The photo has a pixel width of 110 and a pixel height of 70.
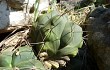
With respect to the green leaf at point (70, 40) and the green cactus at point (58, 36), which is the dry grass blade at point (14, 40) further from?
the green leaf at point (70, 40)

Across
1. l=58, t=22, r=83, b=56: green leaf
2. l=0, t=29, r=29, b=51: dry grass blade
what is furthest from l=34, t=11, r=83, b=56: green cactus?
l=0, t=29, r=29, b=51: dry grass blade

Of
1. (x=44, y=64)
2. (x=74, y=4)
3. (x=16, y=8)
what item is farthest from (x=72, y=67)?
(x=74, y=4)

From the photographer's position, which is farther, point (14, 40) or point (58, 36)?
point (14, 40)

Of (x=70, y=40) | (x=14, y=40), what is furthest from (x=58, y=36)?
(x=14, y=40)

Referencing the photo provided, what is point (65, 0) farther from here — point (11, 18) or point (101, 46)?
point (101, 46)

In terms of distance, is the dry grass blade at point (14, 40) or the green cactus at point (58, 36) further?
the dry grass blade at point (14, 40)

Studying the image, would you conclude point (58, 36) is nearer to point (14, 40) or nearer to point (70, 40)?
point (70, 40)

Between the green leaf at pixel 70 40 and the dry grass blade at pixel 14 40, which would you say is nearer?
the green leaf at pixel 70 40

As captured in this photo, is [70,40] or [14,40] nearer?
[70,40]

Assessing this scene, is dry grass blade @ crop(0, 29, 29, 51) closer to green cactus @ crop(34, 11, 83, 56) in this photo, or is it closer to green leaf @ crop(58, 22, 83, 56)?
green cactus @ crop(34, 11, 83, 56)

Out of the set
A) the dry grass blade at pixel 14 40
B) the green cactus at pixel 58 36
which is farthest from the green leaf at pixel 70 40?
the dry grass blade at pixel 14 40

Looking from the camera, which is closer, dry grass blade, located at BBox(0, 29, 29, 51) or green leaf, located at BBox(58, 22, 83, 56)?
green leaf, located at BBox(58, 22, 83, 56)
